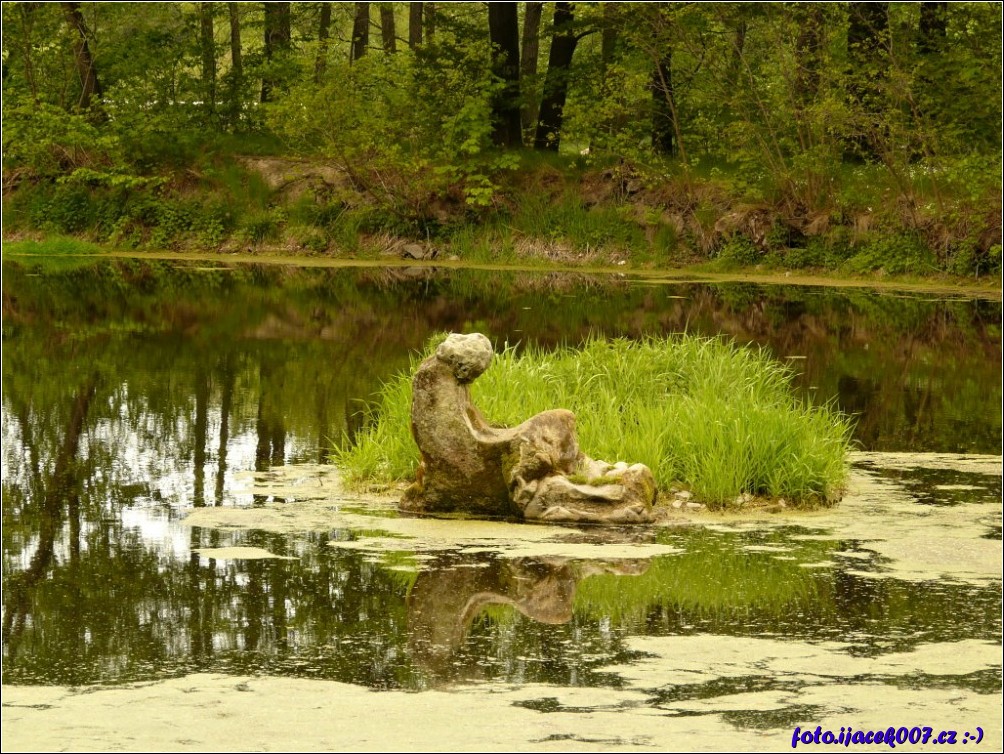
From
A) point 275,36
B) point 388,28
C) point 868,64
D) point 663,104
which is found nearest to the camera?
point 868,64

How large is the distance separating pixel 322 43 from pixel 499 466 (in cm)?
2564

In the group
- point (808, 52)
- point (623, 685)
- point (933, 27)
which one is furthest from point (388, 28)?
point (623, 685)

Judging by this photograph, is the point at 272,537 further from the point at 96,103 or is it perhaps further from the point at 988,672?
the point at 96,103

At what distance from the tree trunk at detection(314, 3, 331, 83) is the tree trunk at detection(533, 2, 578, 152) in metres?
4.64

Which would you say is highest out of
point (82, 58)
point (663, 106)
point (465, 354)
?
point (82, 58)

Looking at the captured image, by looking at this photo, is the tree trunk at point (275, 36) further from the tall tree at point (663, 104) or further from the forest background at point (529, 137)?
the tall tree at point (663, 104)

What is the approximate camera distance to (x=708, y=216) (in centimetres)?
3122

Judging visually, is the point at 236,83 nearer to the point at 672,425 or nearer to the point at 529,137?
the point at 529,137

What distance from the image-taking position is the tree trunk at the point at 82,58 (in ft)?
122

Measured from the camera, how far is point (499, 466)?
382 inches

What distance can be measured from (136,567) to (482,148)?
2665 centimetres

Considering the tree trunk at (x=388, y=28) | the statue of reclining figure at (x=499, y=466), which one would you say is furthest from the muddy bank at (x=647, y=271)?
the statue of reclining figure at (x=499, y=466)

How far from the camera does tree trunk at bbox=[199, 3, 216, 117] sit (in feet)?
125

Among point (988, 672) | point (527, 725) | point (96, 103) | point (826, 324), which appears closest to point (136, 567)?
point (527, 725)
